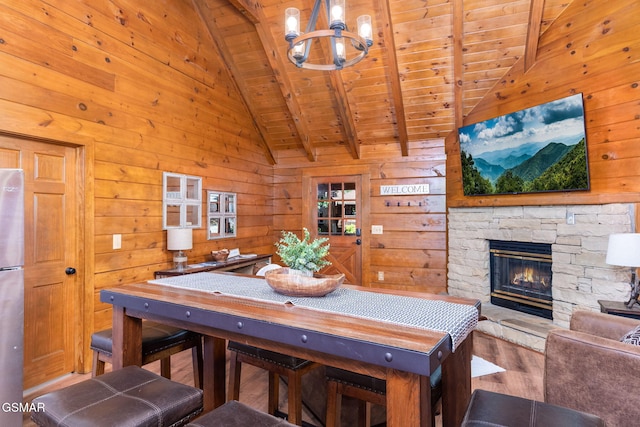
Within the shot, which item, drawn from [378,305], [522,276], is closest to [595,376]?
[378,305]

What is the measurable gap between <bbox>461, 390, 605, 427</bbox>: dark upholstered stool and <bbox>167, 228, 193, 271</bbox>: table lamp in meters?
3.01

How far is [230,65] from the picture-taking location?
4.62 meters

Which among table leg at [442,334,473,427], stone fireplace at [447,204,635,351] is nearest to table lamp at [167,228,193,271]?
table leg at [442,334,473,427]

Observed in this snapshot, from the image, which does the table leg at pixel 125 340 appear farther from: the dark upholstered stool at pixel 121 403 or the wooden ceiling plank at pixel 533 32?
the wooden ceiling plank at pixel 533 32

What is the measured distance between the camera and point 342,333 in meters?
1.19

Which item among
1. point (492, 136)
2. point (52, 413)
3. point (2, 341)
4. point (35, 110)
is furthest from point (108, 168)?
point (492, 136)

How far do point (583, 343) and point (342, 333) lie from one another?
1.18 m

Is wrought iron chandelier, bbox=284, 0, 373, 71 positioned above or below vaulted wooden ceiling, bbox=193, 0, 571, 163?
below

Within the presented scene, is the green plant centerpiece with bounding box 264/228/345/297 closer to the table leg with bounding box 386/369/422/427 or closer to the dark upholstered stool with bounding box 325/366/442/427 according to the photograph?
the dark upholstered stool with bounding box 325/366/442/427

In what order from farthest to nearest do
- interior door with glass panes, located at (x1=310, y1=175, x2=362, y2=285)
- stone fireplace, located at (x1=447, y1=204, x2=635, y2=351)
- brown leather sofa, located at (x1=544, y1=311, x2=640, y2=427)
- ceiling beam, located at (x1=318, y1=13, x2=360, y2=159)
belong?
1. interior door with glass panes, located at (x1=310, y1=175, x2=362, y2=285)
2. ceiling beam, located at (x1=318, y1=13, x2=360, y2=159)
3. stone fireplace, located at (x1=447, y1=204, x2=635, y2=351)
4. brown leather sofa, located at (x1=544, y1=311, x2=640, y2=427)

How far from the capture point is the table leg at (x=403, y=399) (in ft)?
3.63

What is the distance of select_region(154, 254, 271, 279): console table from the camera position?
11.4 ft

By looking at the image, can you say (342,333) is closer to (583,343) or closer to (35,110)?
(583,343)

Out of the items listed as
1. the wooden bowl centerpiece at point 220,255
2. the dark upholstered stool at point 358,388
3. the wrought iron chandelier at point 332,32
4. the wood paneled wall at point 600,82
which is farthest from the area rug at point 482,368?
the wooden bowl centerpiece at point 220,255
